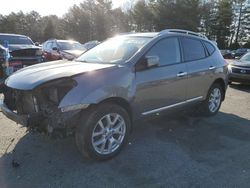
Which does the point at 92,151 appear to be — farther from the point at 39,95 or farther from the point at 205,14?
the point at 205,14

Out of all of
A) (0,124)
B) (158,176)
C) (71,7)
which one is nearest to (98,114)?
(158,176)

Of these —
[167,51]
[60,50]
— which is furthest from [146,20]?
[167,51]

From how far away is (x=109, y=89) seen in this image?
3986mm

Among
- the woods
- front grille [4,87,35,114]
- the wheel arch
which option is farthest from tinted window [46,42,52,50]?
the woods

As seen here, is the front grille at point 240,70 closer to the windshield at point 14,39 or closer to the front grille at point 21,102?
the windshield at point 14,39

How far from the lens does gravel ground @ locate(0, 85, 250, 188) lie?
3615 mm

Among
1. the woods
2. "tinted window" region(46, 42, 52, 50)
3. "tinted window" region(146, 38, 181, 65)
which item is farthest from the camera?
the woods

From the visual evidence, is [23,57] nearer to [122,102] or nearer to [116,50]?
[116,50]

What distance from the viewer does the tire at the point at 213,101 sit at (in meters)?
6.29

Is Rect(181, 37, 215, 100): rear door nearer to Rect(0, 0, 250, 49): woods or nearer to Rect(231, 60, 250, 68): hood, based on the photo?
Rect(231, 60, 250, 68): hood

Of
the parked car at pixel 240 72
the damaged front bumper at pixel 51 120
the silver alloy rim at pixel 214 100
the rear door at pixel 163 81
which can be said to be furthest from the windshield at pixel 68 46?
the damaged front bumper at pixel 51 120

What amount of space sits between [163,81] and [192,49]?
1.30 metres

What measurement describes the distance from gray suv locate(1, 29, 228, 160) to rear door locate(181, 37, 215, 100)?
19 millimetres

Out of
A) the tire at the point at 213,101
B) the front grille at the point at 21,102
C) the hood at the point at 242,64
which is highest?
the front grille at the point at 21,102
